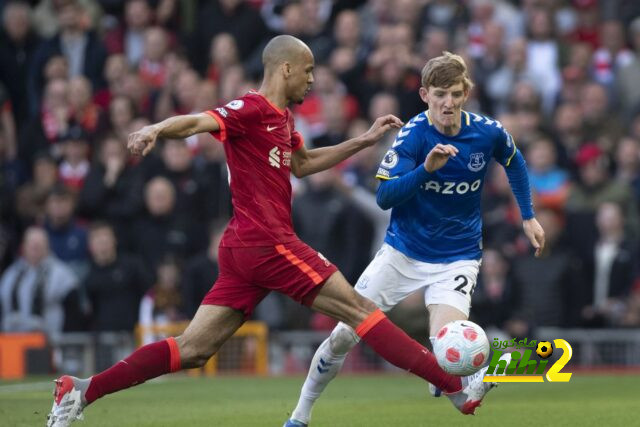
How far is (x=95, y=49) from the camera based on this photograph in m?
19.4

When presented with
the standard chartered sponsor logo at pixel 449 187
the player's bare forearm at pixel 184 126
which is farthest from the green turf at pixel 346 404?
the player's bare forearm at pixel 184 126

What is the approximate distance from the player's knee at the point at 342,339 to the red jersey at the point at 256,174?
2.69ft

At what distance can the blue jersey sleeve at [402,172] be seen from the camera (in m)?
9.01

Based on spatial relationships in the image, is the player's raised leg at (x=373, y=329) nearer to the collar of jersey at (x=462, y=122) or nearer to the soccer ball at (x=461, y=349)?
the soccer ball at (x=461, y=349)

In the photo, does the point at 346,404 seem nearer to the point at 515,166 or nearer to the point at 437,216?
the point at 437,216

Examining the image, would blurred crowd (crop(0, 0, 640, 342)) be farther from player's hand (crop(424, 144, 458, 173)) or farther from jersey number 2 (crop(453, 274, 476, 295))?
player's hand (crop(424, 144, 458, 173))

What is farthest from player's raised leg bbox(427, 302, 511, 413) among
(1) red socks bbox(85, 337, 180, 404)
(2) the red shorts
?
(1) red socks bbox(85, 337, 180, 404)

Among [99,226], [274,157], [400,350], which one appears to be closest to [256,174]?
[274,157]

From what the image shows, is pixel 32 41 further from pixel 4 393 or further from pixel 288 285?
pixel 288 285

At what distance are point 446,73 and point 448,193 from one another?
2.77 feet

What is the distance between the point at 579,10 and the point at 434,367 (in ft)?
34.8

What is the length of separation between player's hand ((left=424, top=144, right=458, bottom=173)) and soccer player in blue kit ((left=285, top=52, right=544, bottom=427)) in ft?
1.22

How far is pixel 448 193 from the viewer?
31.5ft

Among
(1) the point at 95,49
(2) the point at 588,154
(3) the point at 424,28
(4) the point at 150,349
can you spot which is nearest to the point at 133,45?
(1) the point at 95,49
